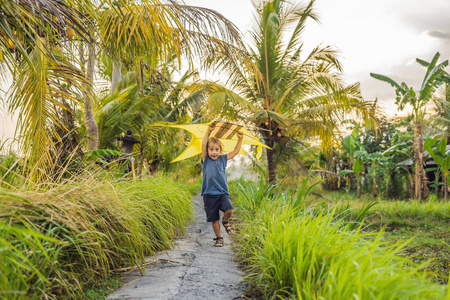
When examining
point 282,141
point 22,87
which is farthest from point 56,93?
point 282,141

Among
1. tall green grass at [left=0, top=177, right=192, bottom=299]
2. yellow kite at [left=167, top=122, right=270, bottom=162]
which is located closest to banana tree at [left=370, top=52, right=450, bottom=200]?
yellow kite at [left=167, top=122, right=270, bottom=162]

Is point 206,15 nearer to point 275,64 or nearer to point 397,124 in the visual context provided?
point 275,64

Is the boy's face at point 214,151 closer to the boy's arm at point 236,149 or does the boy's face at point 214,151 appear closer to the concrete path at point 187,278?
the boy's arm at point 236,149

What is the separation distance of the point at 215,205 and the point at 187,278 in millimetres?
1667

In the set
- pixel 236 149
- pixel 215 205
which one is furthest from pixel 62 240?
pixel 236 149

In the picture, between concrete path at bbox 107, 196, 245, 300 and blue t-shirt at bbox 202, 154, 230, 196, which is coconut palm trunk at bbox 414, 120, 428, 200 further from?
concrete path at bbox 107, 196, 245, 300

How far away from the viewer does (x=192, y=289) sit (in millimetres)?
2455

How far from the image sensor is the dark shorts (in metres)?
4.28

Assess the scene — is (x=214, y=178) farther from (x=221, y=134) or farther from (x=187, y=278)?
(x=187, y=278)

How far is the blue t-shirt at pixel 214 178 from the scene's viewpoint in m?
4.34

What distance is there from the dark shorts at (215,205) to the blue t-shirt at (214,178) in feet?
0.23

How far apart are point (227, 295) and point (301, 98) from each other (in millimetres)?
8630

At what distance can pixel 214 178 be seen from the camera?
4.37 m

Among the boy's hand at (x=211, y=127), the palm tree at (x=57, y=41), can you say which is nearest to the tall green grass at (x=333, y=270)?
the boy's hand at (x=211, y=127)
